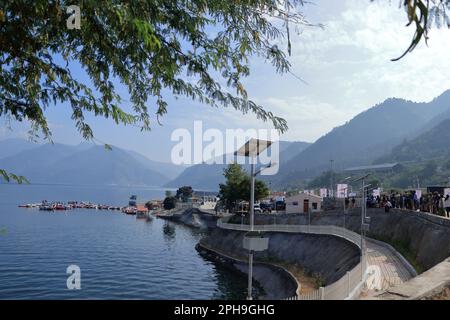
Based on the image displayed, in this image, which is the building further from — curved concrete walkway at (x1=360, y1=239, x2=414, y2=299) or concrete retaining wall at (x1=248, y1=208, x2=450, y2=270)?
curved concrete walkway at (x1=360, y1=239, x2=414, y2=299)

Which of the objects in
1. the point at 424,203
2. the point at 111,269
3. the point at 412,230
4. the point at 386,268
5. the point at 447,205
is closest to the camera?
the point at 386,268

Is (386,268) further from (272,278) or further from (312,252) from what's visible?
(272,278)

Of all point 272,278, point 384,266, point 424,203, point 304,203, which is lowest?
point 272,278

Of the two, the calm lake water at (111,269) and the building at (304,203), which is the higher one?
the building at (304,203)

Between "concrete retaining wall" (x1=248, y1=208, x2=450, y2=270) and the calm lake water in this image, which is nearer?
"concrete retaining wall" (x1=248, y1=208, x2=450, y2=270)

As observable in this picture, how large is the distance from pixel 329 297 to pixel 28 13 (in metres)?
11.8

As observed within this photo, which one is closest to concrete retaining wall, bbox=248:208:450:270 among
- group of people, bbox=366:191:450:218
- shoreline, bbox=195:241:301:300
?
group of people, bbox=366:191:450:218

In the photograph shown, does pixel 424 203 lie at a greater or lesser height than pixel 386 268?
greater

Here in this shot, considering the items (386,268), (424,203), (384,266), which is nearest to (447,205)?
(424,203)

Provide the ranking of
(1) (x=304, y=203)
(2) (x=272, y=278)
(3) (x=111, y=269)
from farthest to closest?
1. (1) (x=304, y=203)
2. (3) (x=111, y=269)
3. (2) (x=272, y=278)

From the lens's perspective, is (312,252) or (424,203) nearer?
(424,203)

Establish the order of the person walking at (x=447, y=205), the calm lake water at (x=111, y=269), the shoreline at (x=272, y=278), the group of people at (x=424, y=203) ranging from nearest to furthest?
the person walking at (x=447, y=205) < the group of people at (x=424, y=203) < the shoreline at (x=272, y=278) < the calm lake water at (x=111, y=269)

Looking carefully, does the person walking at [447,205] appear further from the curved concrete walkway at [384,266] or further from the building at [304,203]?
the building at [304,203]

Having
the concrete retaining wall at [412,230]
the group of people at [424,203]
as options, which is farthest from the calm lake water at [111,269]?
the group of people at [424,203]
